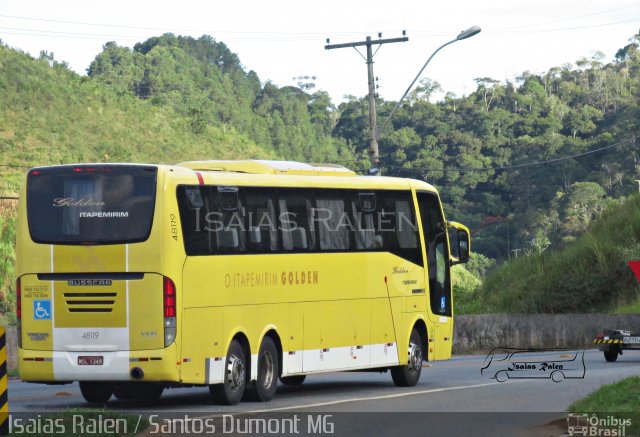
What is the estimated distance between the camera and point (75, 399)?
20266 mm

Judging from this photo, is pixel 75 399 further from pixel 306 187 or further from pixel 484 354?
pixel 484 354

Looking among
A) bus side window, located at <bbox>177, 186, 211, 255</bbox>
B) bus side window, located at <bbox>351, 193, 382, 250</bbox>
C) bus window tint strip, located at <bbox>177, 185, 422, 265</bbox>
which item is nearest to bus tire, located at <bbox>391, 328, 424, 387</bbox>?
bus window tint strip, located at <bbox>177, 185, 422, 265</bbox>

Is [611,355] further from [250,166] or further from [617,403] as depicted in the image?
[617,403]

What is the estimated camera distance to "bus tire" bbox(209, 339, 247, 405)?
62.2 ft

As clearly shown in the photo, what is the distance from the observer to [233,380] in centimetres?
1912

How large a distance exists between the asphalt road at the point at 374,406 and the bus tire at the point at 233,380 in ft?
0.60

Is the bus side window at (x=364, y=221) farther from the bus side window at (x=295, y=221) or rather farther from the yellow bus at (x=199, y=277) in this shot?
the bus side window at (x=295, y=221)

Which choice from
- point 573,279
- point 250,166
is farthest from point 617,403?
point 573,279

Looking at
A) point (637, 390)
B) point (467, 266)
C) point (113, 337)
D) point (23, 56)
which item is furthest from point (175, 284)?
point (467, 266)

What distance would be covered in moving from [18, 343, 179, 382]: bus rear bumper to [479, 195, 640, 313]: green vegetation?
33.7 meters

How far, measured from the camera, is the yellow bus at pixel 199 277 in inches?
706

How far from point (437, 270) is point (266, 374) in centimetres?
603

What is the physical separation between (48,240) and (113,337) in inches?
63.1

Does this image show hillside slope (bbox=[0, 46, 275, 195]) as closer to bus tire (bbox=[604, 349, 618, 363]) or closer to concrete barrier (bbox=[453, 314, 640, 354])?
concrete barrier (bbox=[453, 314, 640, 354])
